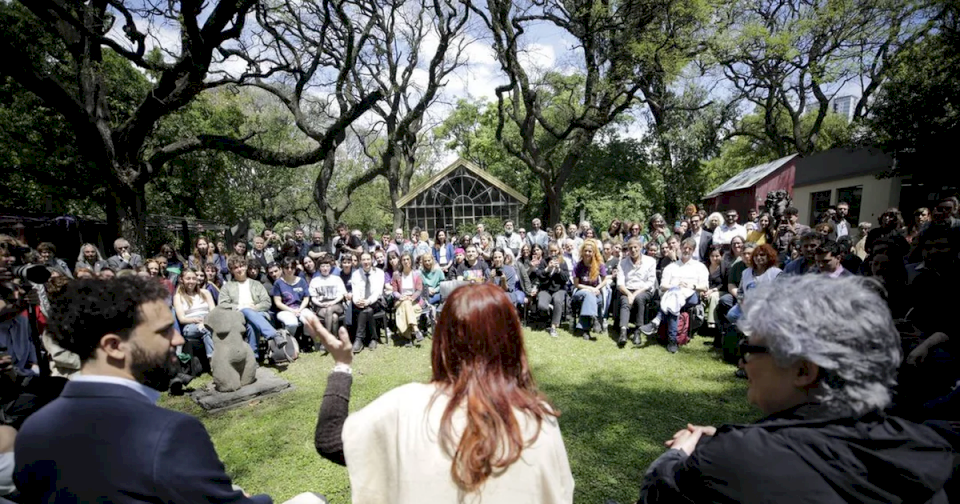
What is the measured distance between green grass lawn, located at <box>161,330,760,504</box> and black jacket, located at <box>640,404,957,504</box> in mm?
2179

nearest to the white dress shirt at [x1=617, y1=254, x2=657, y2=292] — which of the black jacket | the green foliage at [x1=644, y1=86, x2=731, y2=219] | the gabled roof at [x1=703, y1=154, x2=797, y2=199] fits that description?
the black jacket

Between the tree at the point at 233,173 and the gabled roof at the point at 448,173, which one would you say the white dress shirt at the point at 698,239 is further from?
the tree at the point at 233,173

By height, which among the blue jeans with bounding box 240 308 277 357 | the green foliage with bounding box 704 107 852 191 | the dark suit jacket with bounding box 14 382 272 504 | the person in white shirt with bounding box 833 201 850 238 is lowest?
the blue jeans with bounding box 240 308 277 357

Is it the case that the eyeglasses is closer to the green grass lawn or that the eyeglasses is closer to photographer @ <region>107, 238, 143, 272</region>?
the green grass lawn

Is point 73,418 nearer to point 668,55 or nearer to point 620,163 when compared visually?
point 668,55

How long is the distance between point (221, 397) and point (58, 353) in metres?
1.58

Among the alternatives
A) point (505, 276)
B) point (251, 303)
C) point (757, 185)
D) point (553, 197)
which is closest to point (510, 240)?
point (505, 276)

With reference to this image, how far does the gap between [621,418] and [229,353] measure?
4.35 meters

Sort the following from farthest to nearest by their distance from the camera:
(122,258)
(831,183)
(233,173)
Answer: (233,173), (831,183), (122,258)

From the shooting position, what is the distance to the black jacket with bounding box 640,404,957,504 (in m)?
1.02

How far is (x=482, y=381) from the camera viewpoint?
1.34 m

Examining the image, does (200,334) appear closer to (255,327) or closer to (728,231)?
(255,327)

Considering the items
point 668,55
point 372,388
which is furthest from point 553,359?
point 668,55

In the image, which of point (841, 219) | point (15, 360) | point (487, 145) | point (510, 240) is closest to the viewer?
point (15, 360)
